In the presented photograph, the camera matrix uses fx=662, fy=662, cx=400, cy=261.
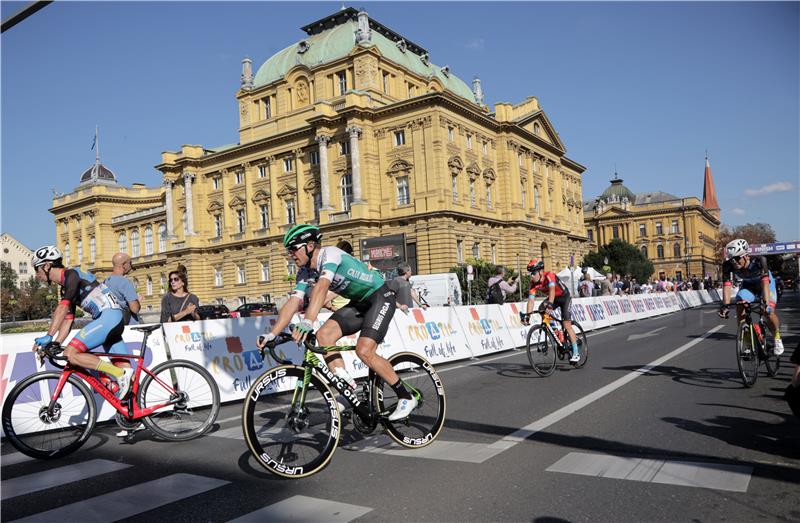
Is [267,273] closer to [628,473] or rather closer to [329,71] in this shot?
[329,71]

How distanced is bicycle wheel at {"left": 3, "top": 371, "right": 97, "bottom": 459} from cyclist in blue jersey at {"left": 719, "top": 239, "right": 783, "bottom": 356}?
780 centimetres

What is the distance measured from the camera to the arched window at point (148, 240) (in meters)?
Answer: 84.0

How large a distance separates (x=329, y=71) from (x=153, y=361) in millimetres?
57399

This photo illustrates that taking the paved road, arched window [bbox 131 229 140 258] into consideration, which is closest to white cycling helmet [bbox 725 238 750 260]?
the paved road

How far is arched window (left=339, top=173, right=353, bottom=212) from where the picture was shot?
194 feet

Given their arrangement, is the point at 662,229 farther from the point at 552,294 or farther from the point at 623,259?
the point at 552,294

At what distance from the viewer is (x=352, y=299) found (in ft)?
18.5

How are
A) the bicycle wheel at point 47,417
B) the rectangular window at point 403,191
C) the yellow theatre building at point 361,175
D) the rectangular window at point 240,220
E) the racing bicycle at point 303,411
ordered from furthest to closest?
1. the rectangular window at point 240,220
2. the rectangular window at point 403,191
3. the yellow theatre building at point 361,175
4. the bicycle wheel at point 47,417
5. the racing bicycle at point 303,411

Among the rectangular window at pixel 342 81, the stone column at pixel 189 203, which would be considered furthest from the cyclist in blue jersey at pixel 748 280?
the stone column at pixel 189 203

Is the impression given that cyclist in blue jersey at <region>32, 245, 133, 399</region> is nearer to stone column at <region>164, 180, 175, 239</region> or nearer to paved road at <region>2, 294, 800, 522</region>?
paved road at <region>2, 294, 800, 522</region>

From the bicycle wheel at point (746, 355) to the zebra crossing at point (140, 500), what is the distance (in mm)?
6217

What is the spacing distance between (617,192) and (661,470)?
137 metres

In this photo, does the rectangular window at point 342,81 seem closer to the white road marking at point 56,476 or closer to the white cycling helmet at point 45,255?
the white cycling helmet at point 45,255

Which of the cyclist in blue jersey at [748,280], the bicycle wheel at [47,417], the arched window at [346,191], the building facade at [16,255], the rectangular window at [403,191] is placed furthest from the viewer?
the building facade at [16,255]
